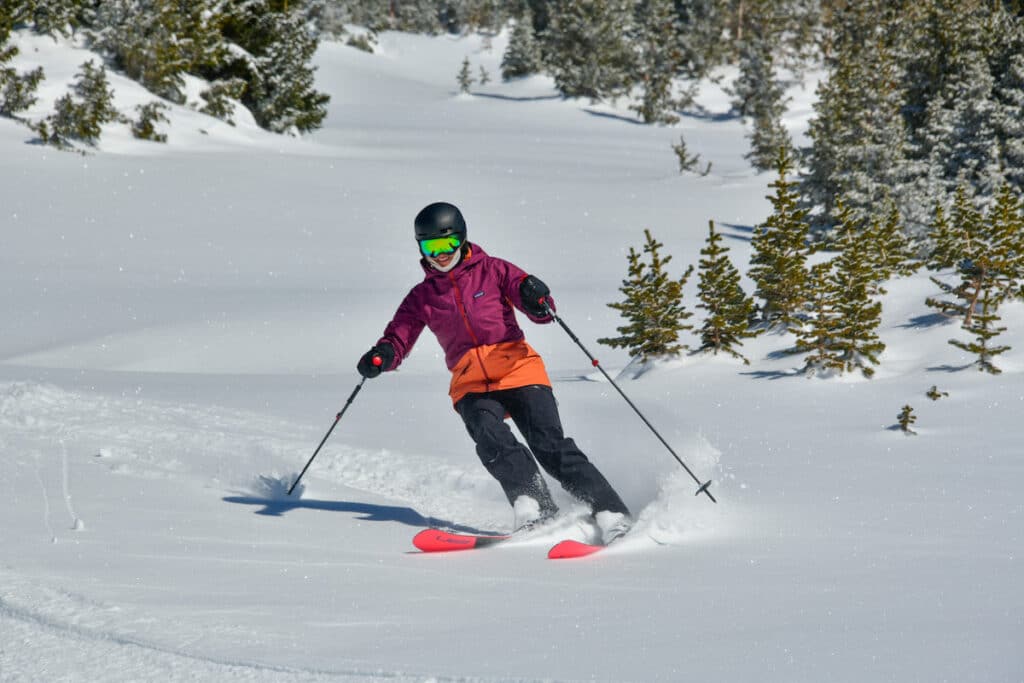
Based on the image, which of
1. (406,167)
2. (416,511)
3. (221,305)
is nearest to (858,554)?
(416,511)

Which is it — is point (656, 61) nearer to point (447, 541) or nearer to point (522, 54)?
point (522, 54)

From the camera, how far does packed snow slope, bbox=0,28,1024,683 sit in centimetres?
298

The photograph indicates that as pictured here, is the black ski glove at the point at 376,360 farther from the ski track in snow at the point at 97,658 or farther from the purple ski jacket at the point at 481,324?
the ski track in snow at the point at 97,658

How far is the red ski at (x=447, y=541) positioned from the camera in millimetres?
4738

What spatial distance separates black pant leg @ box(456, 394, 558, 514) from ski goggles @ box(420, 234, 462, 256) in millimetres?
881

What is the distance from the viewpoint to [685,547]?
4477 millimetres

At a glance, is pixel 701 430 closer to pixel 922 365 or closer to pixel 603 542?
pixel 922 365

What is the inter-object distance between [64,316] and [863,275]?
35.4 feet

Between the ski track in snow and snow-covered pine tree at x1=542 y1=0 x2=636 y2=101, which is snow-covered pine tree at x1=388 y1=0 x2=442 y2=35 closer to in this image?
snow-covered pine tree at x1=542 y1=0 x2=636 y2=101

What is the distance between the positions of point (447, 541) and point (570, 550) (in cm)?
64

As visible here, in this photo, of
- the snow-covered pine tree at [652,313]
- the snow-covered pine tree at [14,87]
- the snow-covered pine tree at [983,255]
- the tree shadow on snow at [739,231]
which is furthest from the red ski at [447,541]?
the snow-covered pine tree at [14,87]

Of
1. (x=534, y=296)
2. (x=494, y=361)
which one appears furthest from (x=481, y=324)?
(x=534, y=296)

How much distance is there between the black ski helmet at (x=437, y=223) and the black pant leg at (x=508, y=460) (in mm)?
965

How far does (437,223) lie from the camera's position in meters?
5.27
